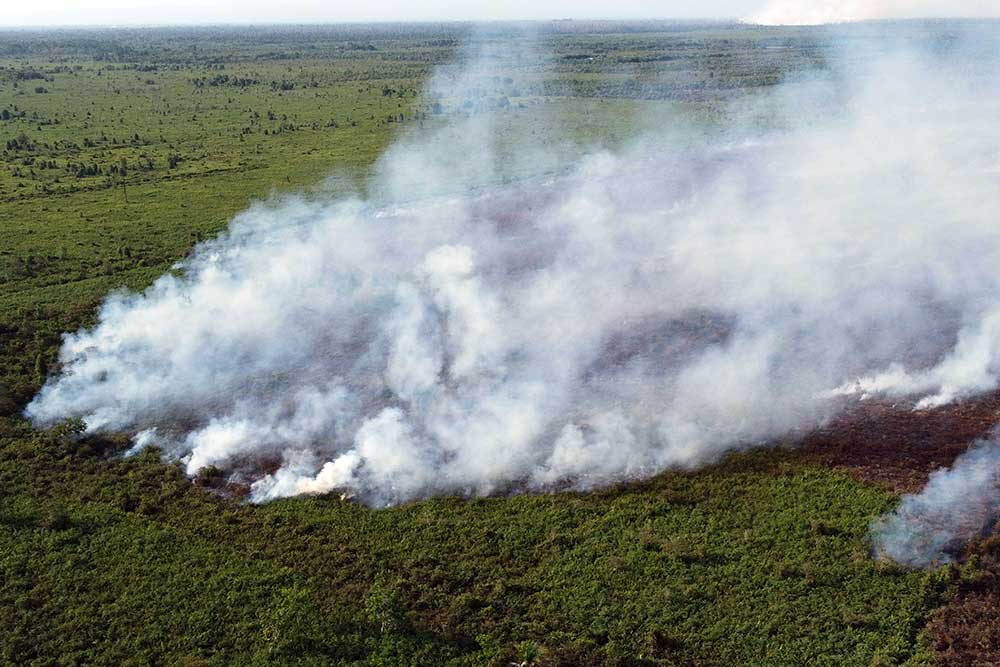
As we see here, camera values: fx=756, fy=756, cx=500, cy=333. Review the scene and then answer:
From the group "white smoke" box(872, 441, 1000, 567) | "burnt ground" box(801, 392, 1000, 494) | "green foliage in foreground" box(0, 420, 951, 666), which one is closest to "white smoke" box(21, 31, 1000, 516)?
"burnt ground" box(801, 392, 1000, 494)

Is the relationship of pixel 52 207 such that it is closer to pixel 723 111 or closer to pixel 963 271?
pixel 963 271

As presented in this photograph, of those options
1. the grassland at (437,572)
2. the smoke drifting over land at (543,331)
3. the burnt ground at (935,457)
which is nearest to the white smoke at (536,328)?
the smoke drifting over land at (543,331)

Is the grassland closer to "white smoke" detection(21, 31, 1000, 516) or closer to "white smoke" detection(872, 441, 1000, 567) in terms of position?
"white smoke" detection(872, 441, 1000, 567)

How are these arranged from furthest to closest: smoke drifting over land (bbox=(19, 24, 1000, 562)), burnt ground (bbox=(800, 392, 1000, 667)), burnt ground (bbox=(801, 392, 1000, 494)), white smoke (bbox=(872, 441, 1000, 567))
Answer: smoke drifting over land (bbox=(19, 24, 1000, 562)) → burnt ground (bbox=(801, 392, 1000, 494)) → white smoke (bbox=(872, 441, 1000, 567)) → burnt ground (bbox=(800, 392, 1000, 667))

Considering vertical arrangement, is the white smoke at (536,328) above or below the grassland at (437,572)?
above

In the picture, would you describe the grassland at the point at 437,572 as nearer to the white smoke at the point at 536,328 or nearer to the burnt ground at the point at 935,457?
the burnt ground at the point at 935,457
